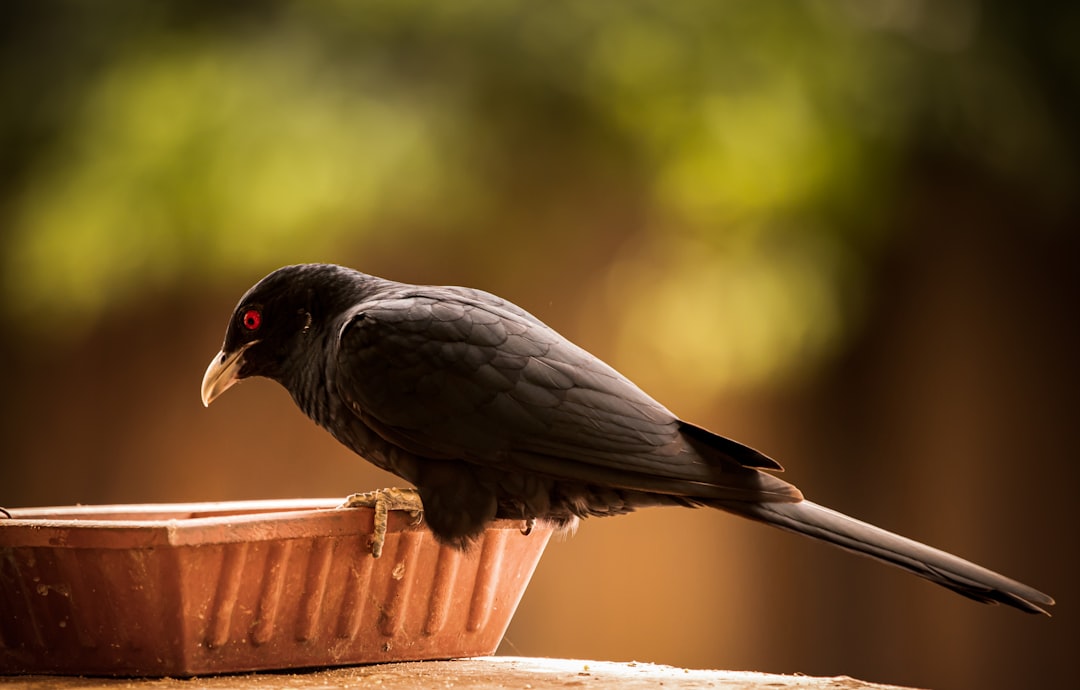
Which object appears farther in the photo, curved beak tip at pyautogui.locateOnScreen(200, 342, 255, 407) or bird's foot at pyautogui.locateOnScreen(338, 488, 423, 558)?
curved beak tip at pyautogui.locateOnScreen(200, 342, 255, 407)

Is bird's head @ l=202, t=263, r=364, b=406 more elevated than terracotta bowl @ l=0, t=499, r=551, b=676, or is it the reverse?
bird's head @ l=202, t=263, r=364, b=406

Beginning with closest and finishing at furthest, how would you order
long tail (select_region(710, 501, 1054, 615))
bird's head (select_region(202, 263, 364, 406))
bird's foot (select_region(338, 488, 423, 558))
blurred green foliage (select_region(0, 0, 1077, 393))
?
1. long tail (select_region(710, 501, 1054, 615))
2. bird's foot (select_region(338, 488, 423, 558))
3. bird's head (select_region(202, 263, 364, 406))
4. blurred green foliage (select_region(0, 0, 1077, 393))

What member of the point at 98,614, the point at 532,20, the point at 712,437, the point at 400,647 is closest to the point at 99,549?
the point at 98,614

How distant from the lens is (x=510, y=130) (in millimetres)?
5359

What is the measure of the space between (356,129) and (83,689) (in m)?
3.46

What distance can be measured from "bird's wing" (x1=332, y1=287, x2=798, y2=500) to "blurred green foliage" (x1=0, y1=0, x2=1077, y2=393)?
2747 mm

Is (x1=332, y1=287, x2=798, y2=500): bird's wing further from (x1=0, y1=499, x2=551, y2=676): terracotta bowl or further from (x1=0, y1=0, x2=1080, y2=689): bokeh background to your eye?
(x1=0, y1=0, x2=1080, y2=689): bokeh background

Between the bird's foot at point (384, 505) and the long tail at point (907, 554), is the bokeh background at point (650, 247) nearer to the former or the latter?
the bird's foot at point (384, 505)

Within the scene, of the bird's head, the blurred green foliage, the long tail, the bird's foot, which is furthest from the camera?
the blurred green foliage

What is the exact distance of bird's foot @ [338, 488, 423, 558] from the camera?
2.19m

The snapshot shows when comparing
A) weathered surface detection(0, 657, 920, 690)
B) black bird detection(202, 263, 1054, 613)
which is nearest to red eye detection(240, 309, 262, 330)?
black bird detection(202, 263, 1054, 613)

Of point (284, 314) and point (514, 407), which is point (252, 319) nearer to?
point (284, 314)

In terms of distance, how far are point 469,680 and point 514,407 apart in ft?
1.80

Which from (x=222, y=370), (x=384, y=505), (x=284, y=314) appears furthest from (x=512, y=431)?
(x=222, y=370)
